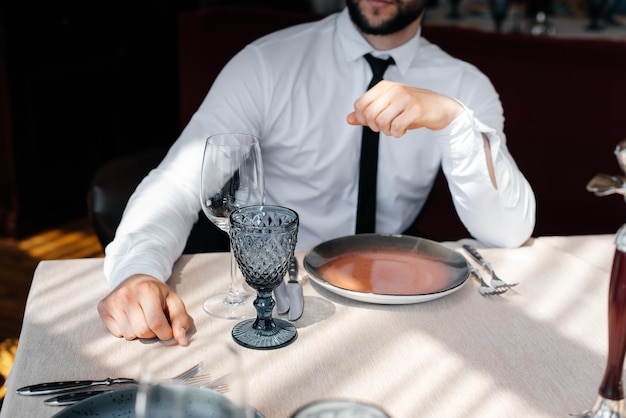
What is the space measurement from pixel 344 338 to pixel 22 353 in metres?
0.39

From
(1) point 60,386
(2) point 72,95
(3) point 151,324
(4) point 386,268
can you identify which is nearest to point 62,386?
(1) point 60,386

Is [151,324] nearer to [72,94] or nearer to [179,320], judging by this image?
[179,320]

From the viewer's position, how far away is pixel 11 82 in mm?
3195

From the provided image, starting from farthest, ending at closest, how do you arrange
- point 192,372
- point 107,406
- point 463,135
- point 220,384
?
point 463,135, point 107,406, point 192,372, point 220,384

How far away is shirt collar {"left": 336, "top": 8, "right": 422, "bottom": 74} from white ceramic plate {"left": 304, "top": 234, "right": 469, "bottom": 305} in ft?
1.95

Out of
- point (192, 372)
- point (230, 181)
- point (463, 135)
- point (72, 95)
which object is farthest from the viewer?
point (72, 95)

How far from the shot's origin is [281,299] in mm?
1072

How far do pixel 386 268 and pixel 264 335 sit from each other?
0.28 metres

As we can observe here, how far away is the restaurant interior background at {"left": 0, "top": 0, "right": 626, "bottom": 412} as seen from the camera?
324 cm

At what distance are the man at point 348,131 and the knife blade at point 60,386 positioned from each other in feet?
1.94

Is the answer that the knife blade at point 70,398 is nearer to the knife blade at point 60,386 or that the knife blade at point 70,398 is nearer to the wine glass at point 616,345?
the knife blade at point 60,386

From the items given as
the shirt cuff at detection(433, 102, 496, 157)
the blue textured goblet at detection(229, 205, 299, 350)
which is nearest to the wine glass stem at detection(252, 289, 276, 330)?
the blue textured goblet at detection(229, 205, 299, 350)

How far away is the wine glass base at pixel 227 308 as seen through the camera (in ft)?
3.48

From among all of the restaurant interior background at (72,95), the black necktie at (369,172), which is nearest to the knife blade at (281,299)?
the black necktie at (369,172)
